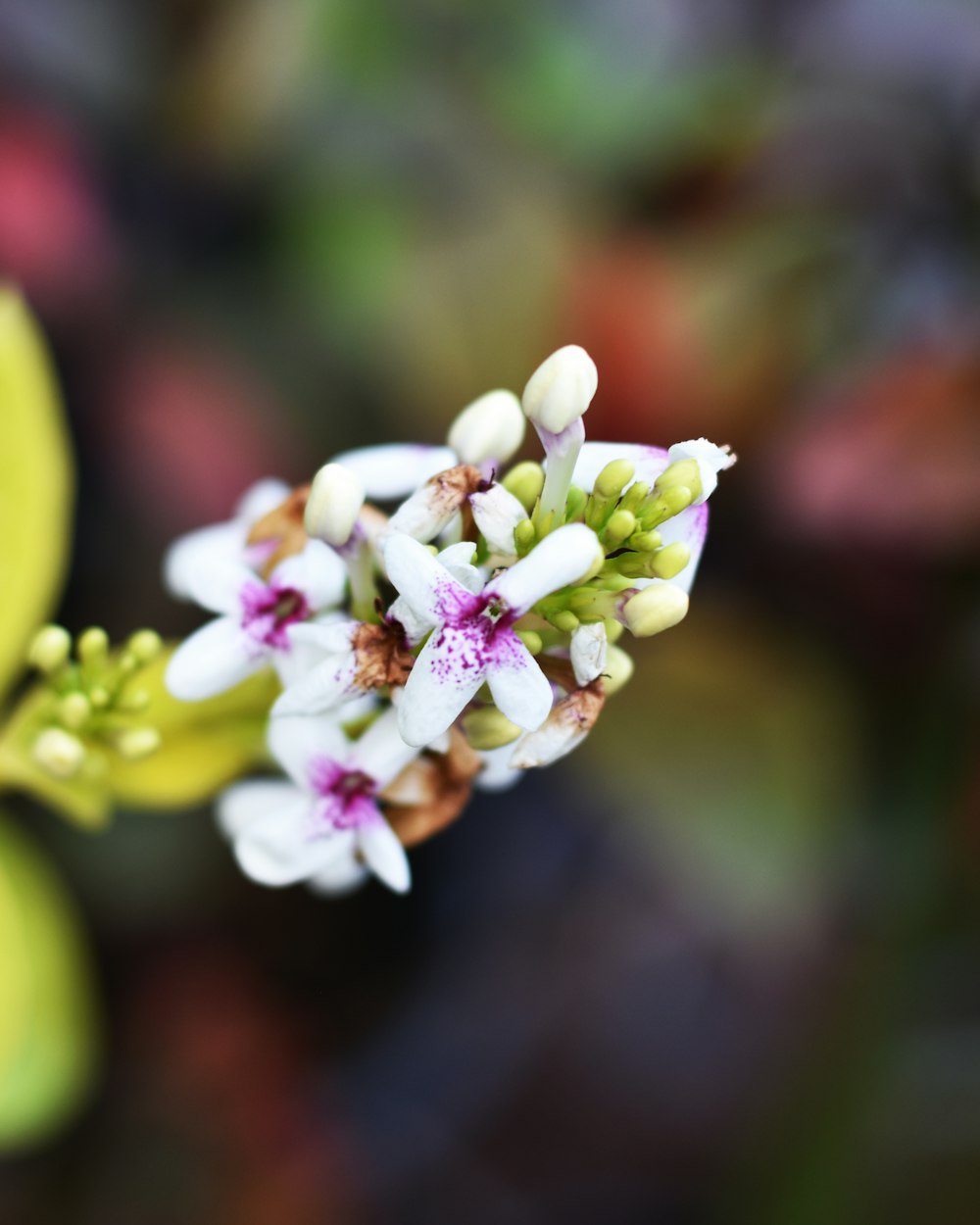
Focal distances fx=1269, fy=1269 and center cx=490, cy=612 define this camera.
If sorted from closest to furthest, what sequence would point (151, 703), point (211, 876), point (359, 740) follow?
Answer: 1. point (359, 740)
2. point (151, 703)
3. point (211, 876)

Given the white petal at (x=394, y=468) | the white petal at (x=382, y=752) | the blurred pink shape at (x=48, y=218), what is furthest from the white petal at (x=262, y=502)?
the blurred pink shape at (x=48, y=218)

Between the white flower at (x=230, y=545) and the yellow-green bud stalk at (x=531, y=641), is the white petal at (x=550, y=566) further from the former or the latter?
the white flower at (x=230, y=545)

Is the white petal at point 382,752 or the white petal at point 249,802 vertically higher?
the white petal at point 382,752

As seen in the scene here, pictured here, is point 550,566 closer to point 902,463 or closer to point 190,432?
point 902,463

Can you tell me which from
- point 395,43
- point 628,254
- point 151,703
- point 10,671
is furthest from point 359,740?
point 395,43

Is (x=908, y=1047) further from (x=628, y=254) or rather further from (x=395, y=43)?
(x=395, y=43)

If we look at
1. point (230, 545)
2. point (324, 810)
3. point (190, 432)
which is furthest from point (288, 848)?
point (190, 432)
